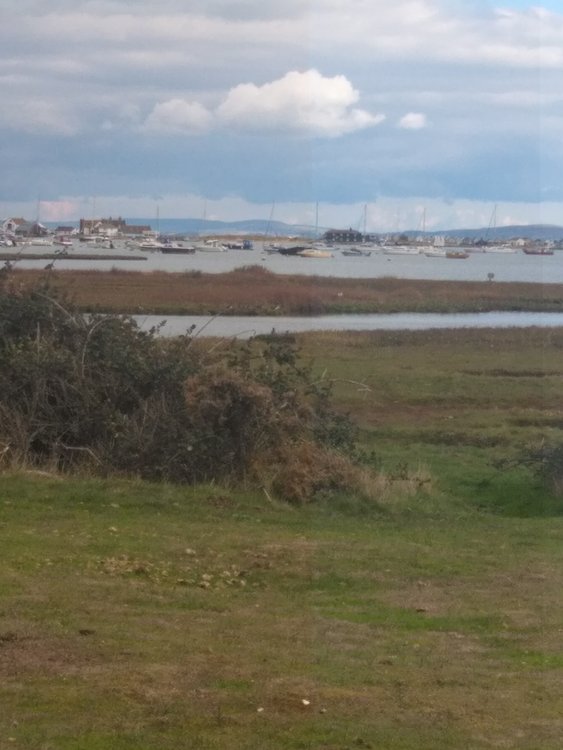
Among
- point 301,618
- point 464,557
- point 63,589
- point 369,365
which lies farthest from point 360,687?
point 369,365

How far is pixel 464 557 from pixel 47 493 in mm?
4859

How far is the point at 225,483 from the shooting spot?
1402 centimetres

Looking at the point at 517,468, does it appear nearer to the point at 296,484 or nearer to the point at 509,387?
the point at 296,484

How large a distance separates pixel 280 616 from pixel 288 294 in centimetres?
5410

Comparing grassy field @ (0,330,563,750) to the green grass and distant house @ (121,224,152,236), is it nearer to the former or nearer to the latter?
the green grass

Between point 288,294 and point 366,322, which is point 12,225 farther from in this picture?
point 366,322

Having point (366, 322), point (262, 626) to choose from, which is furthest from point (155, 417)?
point (366, 322)

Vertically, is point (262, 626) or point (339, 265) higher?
point (339, 265)

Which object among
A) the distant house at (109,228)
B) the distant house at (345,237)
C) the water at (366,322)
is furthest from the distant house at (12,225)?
the distant house at (345,237)

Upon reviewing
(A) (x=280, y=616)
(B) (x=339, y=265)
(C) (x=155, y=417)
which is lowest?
(A) (x=280, y=616)

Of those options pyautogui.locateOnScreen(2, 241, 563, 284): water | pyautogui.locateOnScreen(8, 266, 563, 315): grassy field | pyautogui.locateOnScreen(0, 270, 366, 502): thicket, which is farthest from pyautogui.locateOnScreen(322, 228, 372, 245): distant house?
pyautogui.locateOnScreen(0, 270, 366, 502): thicket

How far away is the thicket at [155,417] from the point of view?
1403cm

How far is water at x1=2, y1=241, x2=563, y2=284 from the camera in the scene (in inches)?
3750

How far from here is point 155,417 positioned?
561 inches
